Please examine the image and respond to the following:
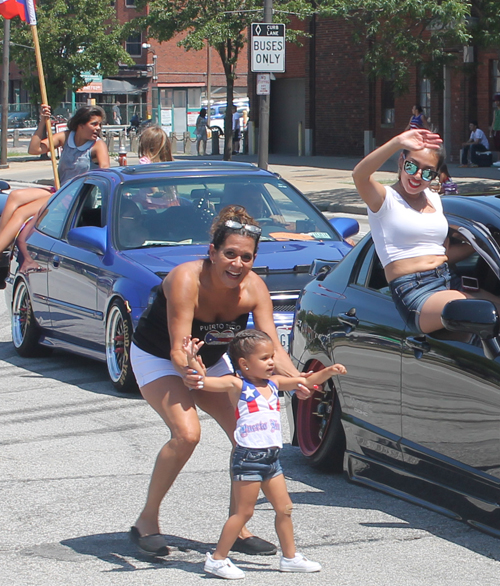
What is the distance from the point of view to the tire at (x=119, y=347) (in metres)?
7.84

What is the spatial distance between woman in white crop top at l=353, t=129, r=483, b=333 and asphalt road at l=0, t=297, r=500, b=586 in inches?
39.8

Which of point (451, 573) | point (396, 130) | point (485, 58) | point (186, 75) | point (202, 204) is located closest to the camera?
point (451, 573)

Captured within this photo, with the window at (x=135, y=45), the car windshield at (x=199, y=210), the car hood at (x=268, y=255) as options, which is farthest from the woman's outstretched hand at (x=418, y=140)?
the window at (x=135, y=45)

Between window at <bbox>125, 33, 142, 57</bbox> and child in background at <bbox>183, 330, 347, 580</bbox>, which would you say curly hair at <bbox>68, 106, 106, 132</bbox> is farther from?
window at <bbox>125, 33, 142, 57</bbox>

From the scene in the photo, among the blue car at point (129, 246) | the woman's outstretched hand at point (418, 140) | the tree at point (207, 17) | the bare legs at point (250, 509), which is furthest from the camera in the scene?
the tree at point (207, 17)

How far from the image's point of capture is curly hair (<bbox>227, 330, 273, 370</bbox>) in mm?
4266

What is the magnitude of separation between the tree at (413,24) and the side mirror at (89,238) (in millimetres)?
15761

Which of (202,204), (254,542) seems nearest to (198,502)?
(254,542)

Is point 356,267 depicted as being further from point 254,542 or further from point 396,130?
point 396,130

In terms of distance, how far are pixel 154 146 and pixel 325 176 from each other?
66.8ft

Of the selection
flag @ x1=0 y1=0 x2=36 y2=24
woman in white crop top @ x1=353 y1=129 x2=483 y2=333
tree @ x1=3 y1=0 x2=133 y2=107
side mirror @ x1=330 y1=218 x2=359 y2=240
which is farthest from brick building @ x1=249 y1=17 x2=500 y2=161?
woman in white crop top @ x1=353 y1=129 x2=483 y2=333

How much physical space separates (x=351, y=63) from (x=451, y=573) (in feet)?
119

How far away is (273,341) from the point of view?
4.41m

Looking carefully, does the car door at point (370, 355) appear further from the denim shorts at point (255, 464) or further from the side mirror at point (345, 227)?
the side mirror at point (345, 227)
